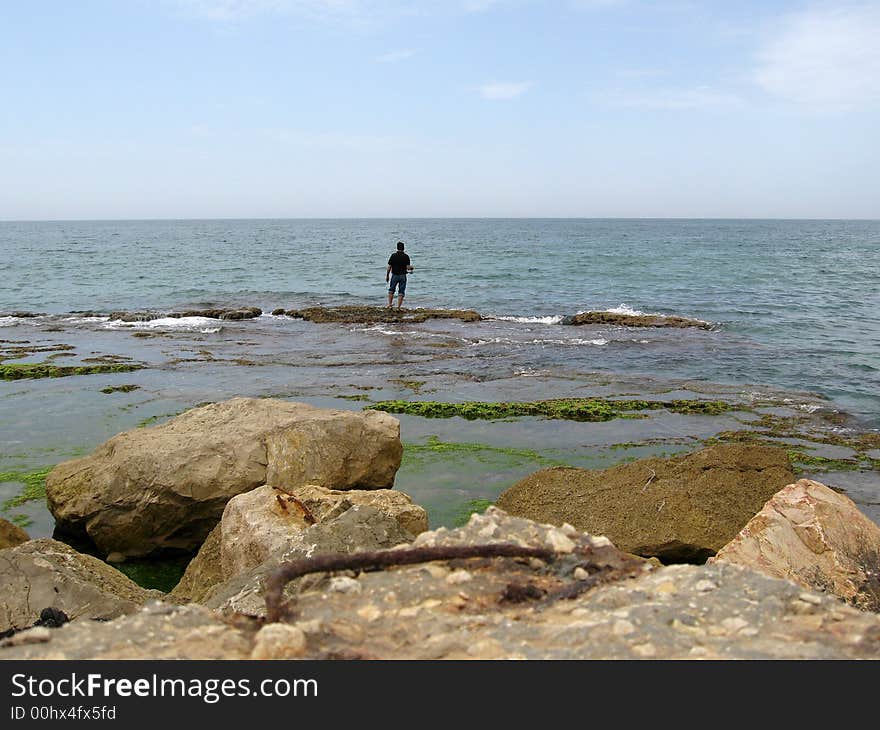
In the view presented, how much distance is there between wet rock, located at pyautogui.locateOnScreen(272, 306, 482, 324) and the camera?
75.6 ft

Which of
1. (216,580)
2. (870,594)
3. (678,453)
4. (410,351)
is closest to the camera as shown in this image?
(870,594)

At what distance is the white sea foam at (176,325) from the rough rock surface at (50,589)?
53.1ft

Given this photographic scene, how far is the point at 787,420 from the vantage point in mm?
11836

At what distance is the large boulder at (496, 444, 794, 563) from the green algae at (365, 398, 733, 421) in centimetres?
346

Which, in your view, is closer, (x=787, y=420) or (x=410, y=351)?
(x=787, y=420)

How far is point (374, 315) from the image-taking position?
23.5 m

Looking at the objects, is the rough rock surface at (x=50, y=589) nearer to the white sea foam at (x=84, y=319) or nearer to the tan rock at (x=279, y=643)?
the tan rock at (x=279, y=643)

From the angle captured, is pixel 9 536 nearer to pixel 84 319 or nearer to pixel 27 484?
pixel 27 484

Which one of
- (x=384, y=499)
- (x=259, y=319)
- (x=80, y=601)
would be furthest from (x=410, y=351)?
(x=80, y=601)

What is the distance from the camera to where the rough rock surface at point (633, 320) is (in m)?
22.1

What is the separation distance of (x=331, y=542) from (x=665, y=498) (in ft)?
12.5

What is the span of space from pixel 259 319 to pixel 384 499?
1881 cm

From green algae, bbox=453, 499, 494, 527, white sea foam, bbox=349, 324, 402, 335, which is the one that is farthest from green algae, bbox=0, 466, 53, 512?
white sea foam, bbox=349, 324, 402, 335
